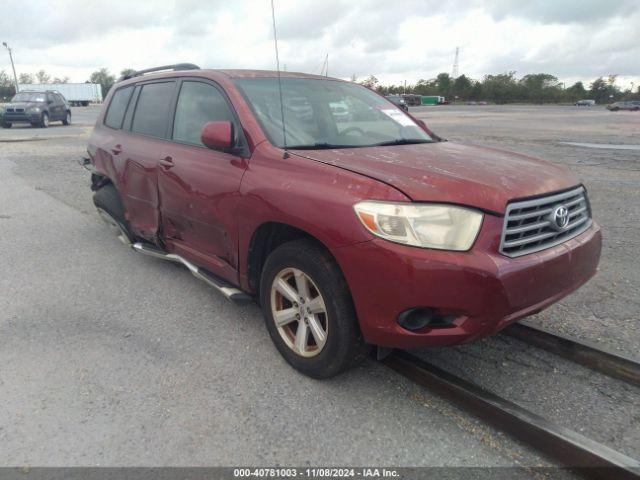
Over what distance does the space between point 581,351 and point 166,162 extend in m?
3.27

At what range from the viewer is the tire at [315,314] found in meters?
2.56

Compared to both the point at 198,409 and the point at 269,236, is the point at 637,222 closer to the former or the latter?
the point at 269,236

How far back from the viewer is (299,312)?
285 centimetres

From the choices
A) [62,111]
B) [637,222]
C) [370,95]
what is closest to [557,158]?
[637,222]

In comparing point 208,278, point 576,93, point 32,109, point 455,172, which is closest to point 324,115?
point 455,172

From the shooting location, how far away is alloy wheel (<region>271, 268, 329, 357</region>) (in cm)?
275

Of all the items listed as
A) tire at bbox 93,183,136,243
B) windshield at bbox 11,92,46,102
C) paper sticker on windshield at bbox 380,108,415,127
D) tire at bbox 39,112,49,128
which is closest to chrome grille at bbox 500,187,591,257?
paper sticker on windshield at bbox 380,108,415,127

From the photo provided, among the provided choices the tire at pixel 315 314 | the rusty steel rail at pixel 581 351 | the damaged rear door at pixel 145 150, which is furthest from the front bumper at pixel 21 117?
the rusty steel rail at pixel 581 351

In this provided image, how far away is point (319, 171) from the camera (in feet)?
8.74

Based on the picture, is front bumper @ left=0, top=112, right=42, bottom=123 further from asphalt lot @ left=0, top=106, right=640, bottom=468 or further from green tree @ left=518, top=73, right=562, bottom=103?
green tree @ left=518, top=73, right=562, bottom=103

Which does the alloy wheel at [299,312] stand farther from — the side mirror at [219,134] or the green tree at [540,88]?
the green tree at [540,88]

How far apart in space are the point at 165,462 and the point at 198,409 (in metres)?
0.40

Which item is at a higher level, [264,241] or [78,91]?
[78,91]

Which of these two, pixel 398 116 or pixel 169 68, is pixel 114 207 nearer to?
pixel 169 68
